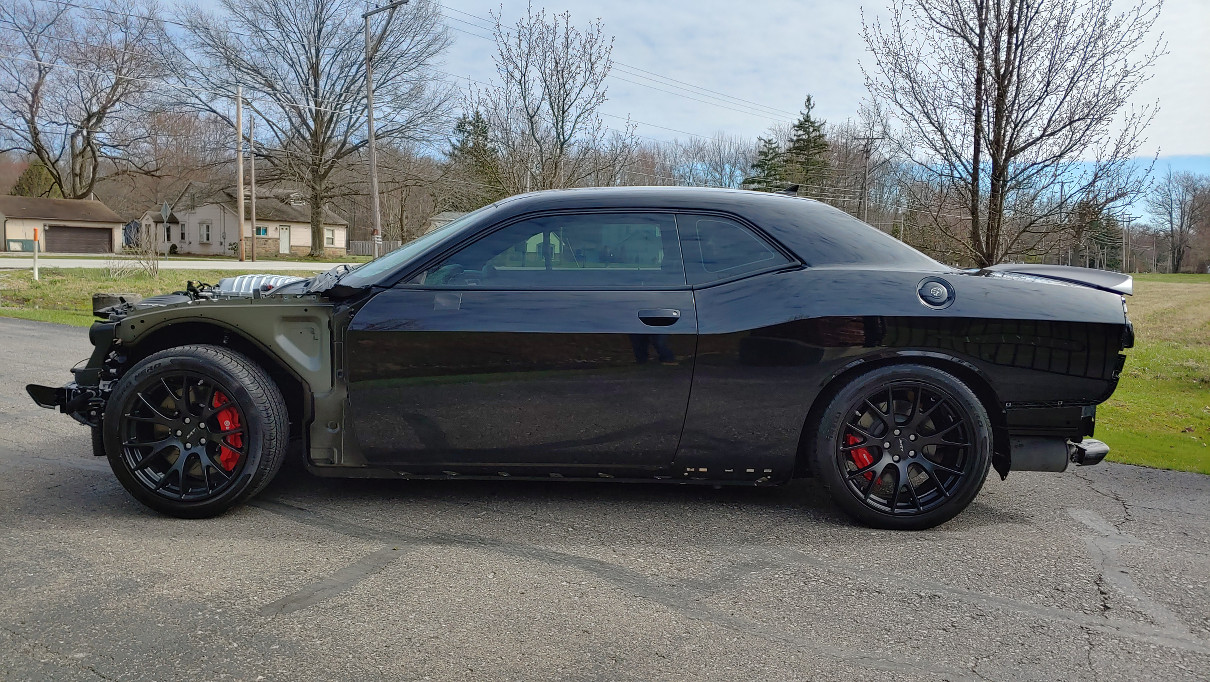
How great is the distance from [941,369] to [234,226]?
63384mm

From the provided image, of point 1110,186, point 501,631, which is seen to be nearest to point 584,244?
point 501,631

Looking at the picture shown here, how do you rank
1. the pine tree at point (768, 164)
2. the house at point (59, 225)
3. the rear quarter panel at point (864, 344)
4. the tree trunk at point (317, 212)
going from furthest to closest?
the house at point (59, 225), the pine tree at point (768, 164), the tree trunk at point (317, 212), the rear quarter panel at point (864, 344)

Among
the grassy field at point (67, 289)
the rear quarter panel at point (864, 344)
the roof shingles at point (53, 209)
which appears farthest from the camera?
the roof shingles at point (53, 209)

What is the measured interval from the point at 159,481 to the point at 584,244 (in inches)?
85.0

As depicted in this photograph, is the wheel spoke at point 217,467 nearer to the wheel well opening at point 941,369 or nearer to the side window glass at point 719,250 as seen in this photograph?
the side window glass at point 719,250

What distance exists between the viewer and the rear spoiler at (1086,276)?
3.69m

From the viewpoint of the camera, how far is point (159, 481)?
12.0 ft

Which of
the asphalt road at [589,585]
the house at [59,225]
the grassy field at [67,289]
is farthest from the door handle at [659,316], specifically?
the house at [59,225]

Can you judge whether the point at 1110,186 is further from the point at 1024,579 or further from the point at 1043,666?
the point at 1043,666

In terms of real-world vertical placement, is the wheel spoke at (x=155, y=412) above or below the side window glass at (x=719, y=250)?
below

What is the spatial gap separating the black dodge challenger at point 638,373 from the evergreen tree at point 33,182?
69.9 metres

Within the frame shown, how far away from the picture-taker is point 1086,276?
383cm

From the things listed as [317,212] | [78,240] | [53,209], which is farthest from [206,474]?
[78,240]

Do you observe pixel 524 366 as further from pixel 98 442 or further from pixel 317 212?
pixel 317 212
